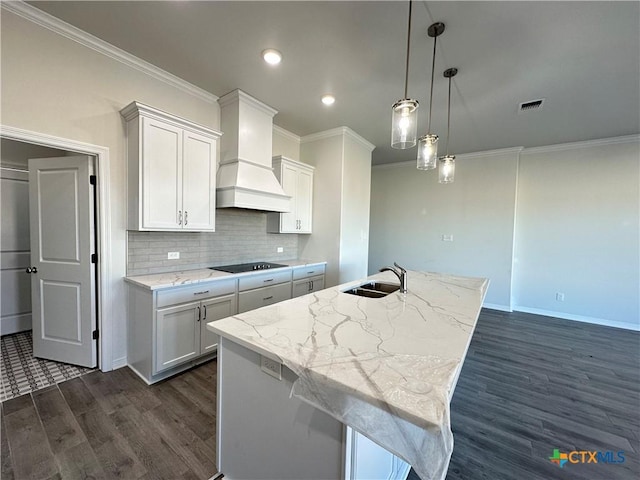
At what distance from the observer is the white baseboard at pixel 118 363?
2.52 metres

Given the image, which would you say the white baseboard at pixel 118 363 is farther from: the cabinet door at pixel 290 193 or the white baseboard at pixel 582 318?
the white baseboard at pixel 582 318

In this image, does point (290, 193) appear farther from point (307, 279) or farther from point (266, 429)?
point (266, 429)

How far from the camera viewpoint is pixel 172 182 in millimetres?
2561

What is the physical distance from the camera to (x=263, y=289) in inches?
124

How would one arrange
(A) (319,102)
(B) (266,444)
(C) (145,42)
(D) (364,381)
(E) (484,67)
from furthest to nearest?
(A) (319,102)
(E) (484,67)
(C) (145,42)
(B) (266,444)
(D) (364,381)

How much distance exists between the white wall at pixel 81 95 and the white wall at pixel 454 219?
4524 mm

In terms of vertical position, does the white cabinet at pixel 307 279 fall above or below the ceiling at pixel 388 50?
below

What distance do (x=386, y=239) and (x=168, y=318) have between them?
4.85 meters

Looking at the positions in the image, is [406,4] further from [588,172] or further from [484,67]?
[588,172]

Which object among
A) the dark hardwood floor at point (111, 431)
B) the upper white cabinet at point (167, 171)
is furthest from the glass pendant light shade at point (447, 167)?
the dark hardwood floor at point (111, 431)

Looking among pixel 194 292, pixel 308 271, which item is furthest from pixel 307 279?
pixel 194 292

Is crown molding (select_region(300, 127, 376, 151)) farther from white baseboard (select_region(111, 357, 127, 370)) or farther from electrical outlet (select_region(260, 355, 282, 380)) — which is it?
white baseboard (select_region(111, 357, 127, 370))

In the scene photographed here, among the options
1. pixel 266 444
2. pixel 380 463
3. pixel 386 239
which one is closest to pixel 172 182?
pixel 266 444

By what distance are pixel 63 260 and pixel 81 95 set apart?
1.50 metres
